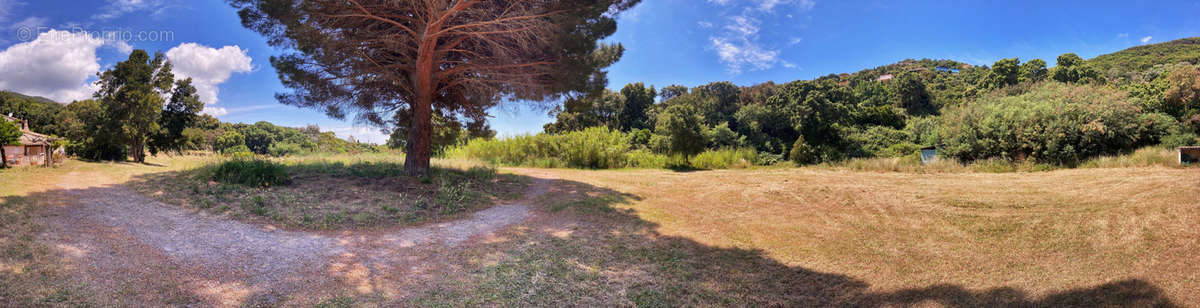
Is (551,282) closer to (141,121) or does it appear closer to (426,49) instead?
(426,49)

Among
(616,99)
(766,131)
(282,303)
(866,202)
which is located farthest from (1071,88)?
(616,99)

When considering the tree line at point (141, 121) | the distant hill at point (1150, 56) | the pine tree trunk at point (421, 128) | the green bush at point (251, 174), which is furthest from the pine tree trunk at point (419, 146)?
the distant hill at point (1150, 56)

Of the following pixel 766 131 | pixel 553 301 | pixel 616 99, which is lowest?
pixel 553 301

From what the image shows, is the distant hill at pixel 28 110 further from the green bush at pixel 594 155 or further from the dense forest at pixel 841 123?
the green bush at pixel 594 155

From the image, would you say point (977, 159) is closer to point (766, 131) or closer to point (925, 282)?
point (925, 282)

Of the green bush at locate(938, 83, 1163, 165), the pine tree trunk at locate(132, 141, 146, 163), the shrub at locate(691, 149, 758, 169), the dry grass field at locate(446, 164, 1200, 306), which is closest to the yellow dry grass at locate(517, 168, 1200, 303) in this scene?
the dry grass field at locate(446, 164, 1200, 306)

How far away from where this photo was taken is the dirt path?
3318 millimetres

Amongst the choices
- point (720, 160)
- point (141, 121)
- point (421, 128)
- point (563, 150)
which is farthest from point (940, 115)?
point (141, 121)

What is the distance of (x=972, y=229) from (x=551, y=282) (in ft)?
16.6

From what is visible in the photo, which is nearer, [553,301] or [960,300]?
[960,300]

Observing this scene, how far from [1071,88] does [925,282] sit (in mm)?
16732

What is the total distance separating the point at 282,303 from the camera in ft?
10.1

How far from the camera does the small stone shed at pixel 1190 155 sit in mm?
7902

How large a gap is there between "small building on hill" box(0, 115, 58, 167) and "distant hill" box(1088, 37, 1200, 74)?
150 ft
